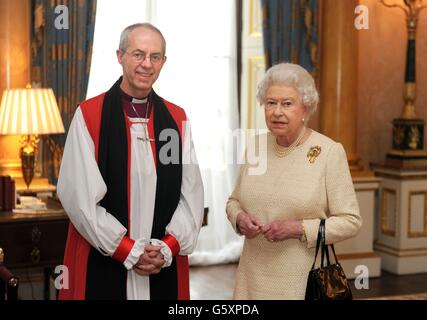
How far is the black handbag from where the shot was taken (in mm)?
2863

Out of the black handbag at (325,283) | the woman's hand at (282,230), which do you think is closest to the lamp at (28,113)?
the woman's hand at (282,230)

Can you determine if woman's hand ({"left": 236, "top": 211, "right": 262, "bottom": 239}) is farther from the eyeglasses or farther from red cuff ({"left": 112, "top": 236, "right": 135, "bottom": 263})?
the eyeglasses

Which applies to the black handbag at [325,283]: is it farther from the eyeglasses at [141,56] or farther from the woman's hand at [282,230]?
the eyeglasses at [141,56]

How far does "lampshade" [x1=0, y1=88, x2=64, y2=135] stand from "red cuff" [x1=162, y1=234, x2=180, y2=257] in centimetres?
224

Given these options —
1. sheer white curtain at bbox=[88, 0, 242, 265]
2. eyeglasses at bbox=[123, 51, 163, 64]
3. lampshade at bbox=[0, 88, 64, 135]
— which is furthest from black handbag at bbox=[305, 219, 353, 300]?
sheer white curtain at bbox=[88, 0, 242, 265]

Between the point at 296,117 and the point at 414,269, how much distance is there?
425 centimetres

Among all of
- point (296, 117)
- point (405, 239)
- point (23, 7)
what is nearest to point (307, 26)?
point (405, 239)

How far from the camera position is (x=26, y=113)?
197 inches

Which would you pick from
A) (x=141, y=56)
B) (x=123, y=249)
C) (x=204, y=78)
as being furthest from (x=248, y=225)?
(x=204, y=78)

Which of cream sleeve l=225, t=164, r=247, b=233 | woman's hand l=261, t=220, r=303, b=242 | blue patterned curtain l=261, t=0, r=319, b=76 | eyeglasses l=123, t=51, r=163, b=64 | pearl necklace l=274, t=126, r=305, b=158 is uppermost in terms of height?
blue patterned curtain l=261, t=0, r=319, b=76

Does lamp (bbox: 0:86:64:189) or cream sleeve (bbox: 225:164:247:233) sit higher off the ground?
lamp (bbox: 0:86:64:189)

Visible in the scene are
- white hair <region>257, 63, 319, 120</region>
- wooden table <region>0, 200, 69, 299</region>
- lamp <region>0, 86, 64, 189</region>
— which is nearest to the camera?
white hair <region>257, 63, 319, 120</region>

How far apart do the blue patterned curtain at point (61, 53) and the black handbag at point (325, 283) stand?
130 inches

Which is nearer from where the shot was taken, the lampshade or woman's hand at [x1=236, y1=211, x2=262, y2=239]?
woman's hand at [x1=236, y1=211, x2=262, y2=239]
